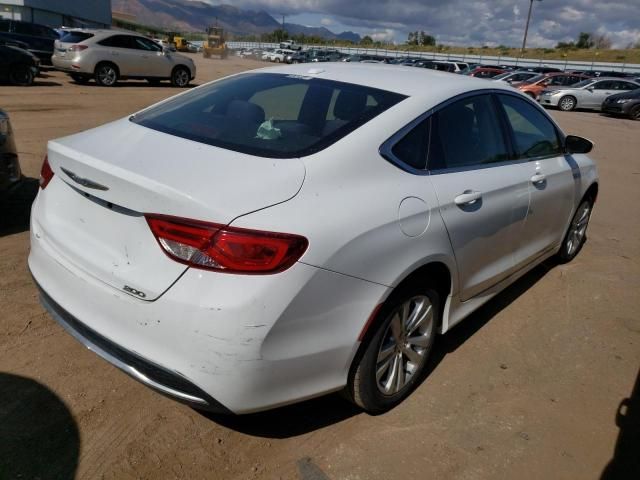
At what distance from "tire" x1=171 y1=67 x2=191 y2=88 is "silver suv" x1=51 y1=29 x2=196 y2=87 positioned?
0.03m

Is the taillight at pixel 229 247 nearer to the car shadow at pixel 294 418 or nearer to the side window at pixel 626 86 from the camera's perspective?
the car shadow at pixel 294 418

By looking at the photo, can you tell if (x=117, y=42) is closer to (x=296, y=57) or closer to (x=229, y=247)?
(x=229, y=247)

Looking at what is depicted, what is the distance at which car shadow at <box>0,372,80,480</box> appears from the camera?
2.32 meters

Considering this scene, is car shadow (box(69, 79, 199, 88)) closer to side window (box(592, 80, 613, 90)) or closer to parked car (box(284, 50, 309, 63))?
side window (box(592, 80, 613, 90))

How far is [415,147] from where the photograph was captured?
2812 mm

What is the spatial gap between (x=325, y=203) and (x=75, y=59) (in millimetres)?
16582

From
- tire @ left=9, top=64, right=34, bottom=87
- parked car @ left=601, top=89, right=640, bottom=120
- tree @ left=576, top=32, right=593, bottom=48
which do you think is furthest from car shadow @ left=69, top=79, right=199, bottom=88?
tree @ left=576, top=32, right=593, bottom=48

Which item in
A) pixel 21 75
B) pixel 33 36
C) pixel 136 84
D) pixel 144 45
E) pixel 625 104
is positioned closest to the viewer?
pixel 21 75

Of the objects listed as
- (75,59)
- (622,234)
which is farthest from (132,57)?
(622,234)

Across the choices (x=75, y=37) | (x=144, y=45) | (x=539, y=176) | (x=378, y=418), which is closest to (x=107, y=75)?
(x=75, y=37)

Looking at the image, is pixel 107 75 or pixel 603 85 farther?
pixel 603 85

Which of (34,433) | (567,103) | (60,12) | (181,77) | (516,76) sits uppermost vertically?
(60,12)

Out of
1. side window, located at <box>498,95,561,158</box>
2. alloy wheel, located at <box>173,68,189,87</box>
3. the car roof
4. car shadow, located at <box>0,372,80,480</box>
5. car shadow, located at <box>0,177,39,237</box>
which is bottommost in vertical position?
car shadow, located at <box>0,372,80,480</box>

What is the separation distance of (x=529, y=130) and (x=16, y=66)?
14677 mm
